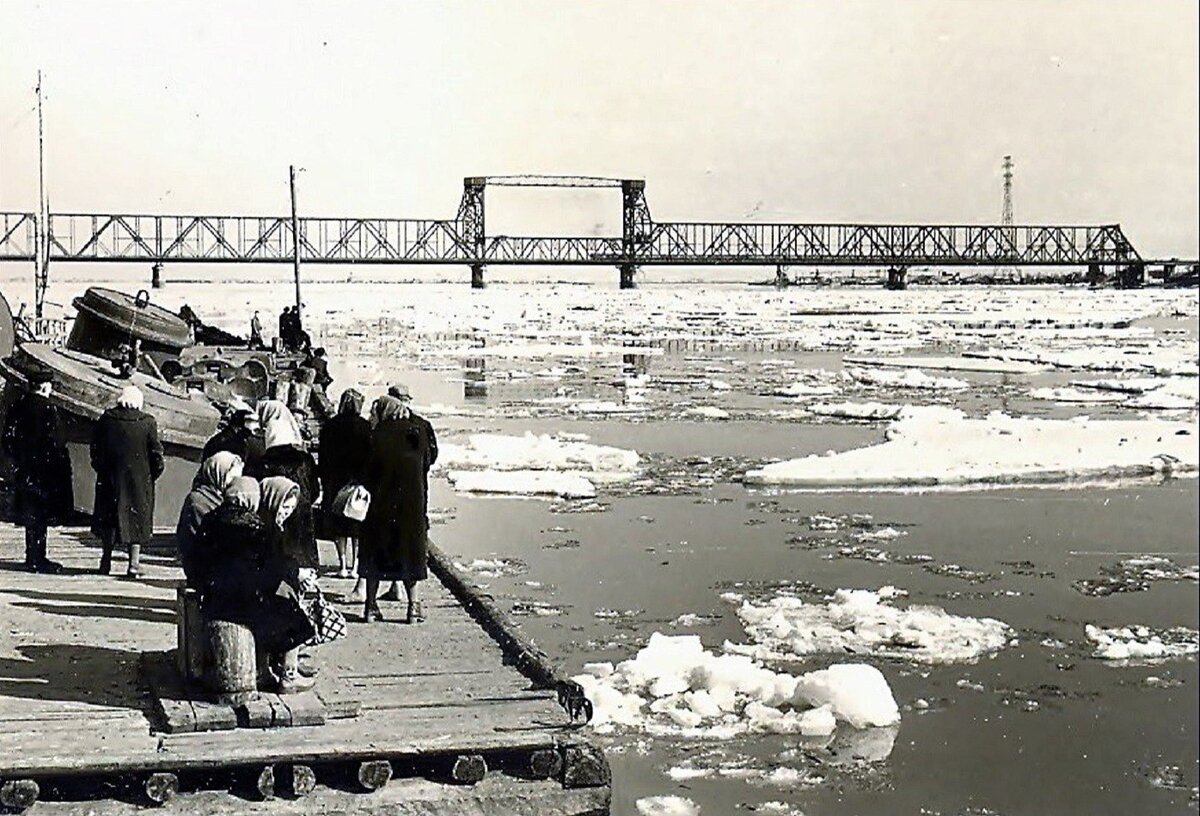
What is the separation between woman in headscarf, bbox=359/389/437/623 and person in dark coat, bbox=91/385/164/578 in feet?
6.39

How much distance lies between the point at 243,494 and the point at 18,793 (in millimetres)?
1664

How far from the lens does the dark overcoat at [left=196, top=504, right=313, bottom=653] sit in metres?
7.57

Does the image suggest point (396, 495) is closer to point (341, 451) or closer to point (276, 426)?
point (276, 426)

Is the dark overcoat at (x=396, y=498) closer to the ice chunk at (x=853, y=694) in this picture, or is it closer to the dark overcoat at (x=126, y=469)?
the dark overcoat at (x=126, y=469)

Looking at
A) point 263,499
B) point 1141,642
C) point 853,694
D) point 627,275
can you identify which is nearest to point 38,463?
point 263,499

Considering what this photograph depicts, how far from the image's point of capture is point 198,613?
7.77 meters

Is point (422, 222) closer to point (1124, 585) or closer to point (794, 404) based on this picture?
point (794, 404)

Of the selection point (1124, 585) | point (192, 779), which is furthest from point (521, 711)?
point (1124, 585)

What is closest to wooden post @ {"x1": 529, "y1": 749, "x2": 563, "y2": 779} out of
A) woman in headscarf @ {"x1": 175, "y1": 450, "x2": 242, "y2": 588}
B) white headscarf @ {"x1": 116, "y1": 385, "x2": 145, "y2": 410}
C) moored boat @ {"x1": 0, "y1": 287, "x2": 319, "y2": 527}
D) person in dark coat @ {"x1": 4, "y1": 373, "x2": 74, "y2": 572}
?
woman in headscarf @ {"x1": 175, "y1": 450, "x2": 242, "y2": 588}

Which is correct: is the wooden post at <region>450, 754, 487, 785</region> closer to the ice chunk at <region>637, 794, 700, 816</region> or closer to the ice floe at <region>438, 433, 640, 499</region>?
the ice chunk at <region>637, 794, 700, 816</region>

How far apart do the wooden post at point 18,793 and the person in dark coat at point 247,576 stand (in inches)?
44.2

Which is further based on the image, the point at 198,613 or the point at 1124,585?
the point at 1124,585

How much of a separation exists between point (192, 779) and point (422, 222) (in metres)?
131

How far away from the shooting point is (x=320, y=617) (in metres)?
7.73
